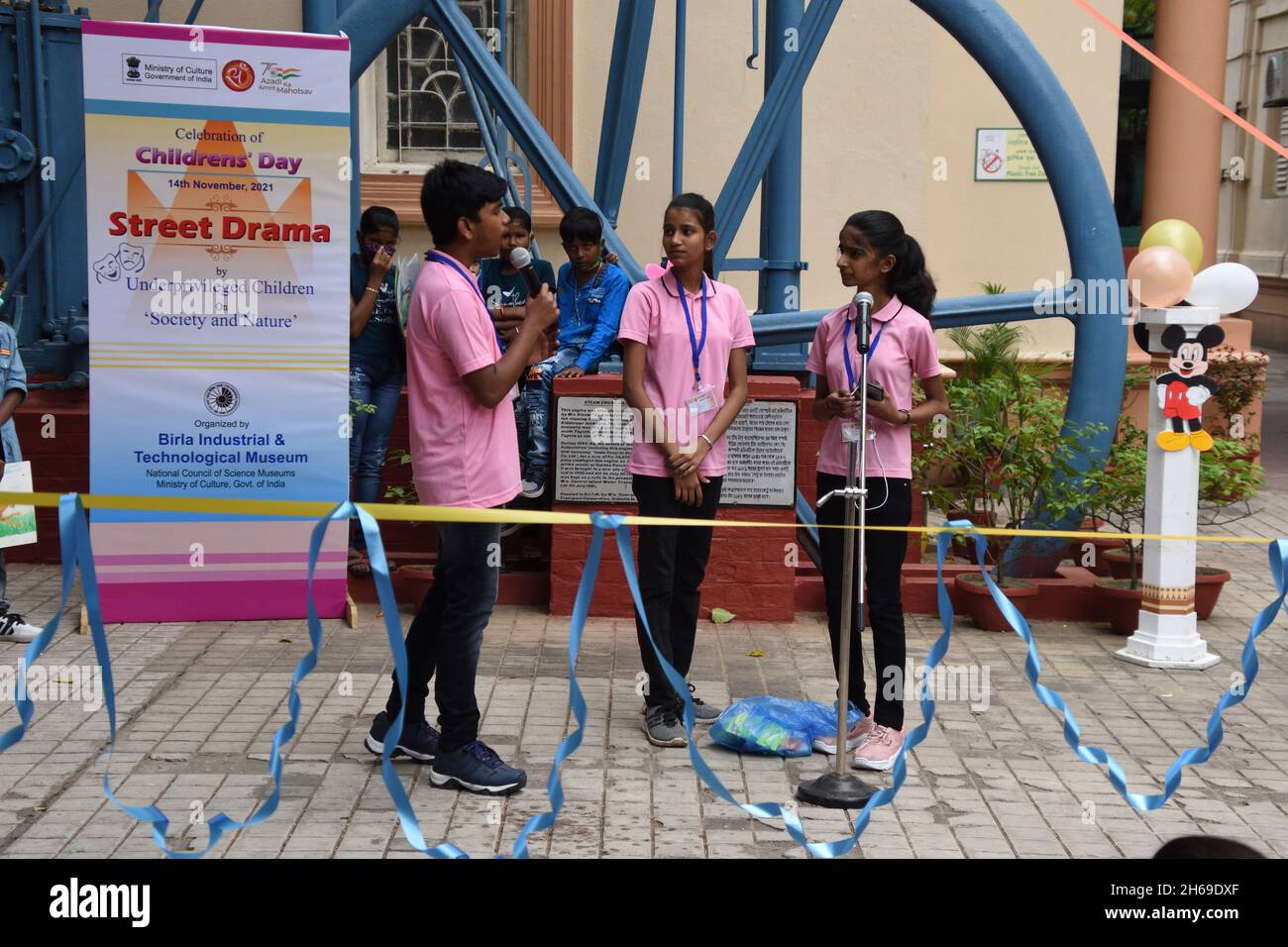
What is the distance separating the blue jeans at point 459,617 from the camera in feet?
16.0

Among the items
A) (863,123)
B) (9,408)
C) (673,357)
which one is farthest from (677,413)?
(863,123)

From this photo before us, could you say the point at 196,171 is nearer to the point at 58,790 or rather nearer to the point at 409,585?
the point at 409,585

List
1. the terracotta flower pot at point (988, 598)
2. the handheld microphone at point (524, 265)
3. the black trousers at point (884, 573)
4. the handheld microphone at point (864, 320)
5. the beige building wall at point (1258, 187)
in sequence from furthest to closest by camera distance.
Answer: the beige building wall at point (1258, 187), the terracotta flower pot at point (988, 598), the black trousers at point (884, 573), the handheld microphone at point (524, 265), the handheld microphone at point (864, 320)

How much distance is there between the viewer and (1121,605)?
7.27 meters

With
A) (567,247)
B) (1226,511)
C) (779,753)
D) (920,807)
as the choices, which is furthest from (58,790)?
(1226,511)

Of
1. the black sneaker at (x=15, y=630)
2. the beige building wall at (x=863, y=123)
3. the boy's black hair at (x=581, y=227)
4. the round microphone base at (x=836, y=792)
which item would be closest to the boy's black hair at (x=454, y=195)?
the round microphone base at (x=836, y=792)

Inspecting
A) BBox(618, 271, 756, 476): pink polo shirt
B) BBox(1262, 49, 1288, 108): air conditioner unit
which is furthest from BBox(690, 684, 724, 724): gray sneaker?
BBox(1262, 49, 1288, 108): air conditioner unit

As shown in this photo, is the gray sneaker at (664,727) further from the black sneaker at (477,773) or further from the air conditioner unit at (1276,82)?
the air conditioner unit at (1276,82)

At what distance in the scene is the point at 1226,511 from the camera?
10.8 meters

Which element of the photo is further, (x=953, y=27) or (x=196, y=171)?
(x=953, y=27)

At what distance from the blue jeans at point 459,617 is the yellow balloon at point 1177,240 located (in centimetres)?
367

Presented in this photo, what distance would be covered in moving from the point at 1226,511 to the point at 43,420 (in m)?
7.73

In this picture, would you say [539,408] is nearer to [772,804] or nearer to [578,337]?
[578,337]

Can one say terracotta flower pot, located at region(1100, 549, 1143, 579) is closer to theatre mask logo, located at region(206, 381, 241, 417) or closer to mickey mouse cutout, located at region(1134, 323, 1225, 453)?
mickey mouse cutout, located at region(1134, 323, 1225, 453)
